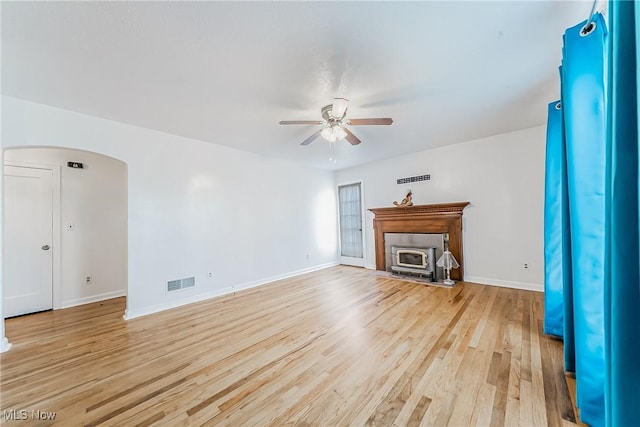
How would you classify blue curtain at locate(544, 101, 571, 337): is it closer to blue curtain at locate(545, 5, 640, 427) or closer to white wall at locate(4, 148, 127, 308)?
blue curtain at locate(545, 5, 640, 427)

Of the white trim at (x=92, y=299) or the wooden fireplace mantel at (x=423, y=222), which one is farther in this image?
the wooden fireplace mantel at (x=423, y=222)

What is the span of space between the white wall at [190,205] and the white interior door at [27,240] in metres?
1.40

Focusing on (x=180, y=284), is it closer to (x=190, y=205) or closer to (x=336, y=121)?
(x=190, y=205)

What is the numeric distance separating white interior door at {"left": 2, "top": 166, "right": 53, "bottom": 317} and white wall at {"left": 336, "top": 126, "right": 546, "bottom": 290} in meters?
6.61

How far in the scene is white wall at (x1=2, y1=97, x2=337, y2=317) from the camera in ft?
9.53

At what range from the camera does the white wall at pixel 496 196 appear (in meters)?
3.79

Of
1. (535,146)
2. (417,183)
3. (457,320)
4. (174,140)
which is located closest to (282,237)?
(174,140)

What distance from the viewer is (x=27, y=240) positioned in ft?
11.3

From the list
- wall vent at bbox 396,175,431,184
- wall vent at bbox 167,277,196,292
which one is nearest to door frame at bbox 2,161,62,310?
wall vent at bbox 167,277,196,292

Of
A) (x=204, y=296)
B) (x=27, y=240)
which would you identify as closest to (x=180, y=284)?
(x=204, y=296)

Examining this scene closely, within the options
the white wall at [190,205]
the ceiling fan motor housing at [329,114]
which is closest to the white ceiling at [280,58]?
the ceiling fan motor housing at [329,114]

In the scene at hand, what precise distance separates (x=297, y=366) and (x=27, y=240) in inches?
178

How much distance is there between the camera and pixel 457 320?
2.78 meters

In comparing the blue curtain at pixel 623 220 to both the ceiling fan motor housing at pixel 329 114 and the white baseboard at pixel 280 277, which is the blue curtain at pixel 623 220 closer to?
the ceiling fan motor housing at pixel 329 114
